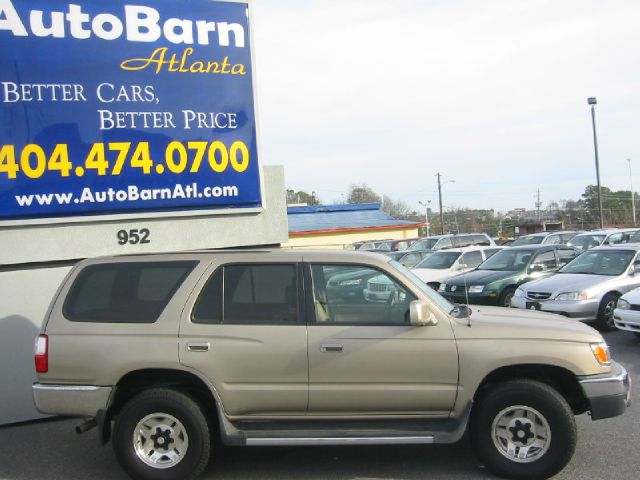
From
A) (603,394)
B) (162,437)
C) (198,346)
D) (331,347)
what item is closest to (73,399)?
(162,437)

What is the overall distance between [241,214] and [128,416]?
368 cm

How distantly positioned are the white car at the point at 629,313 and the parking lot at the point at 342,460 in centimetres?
326

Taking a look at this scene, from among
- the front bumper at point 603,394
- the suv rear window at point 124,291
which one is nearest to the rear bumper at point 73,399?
the suv rear window at point 124,291

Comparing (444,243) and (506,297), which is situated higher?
(444,243)

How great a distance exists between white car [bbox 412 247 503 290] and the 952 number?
10.2 meters

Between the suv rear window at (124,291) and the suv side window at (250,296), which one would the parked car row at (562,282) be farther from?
the suv rear window at (124,291)

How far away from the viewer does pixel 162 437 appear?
4.71 m

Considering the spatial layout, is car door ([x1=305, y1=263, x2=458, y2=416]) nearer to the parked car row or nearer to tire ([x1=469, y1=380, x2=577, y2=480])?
tire ([x1=469, y1=380, x2=577, y2=480])

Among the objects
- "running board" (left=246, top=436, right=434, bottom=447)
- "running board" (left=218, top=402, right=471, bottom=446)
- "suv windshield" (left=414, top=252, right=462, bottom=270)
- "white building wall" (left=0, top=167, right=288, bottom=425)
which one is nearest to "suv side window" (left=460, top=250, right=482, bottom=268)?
"suv windshield" (left=414, top=252, right=462, bottom=270)

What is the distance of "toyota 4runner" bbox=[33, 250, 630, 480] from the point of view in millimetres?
4555

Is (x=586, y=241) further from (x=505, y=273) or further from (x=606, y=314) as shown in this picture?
(x=606, y=314)

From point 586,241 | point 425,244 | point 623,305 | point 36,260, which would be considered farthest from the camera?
point 425,244

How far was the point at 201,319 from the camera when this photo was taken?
4.77 metres

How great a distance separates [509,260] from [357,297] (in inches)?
406
